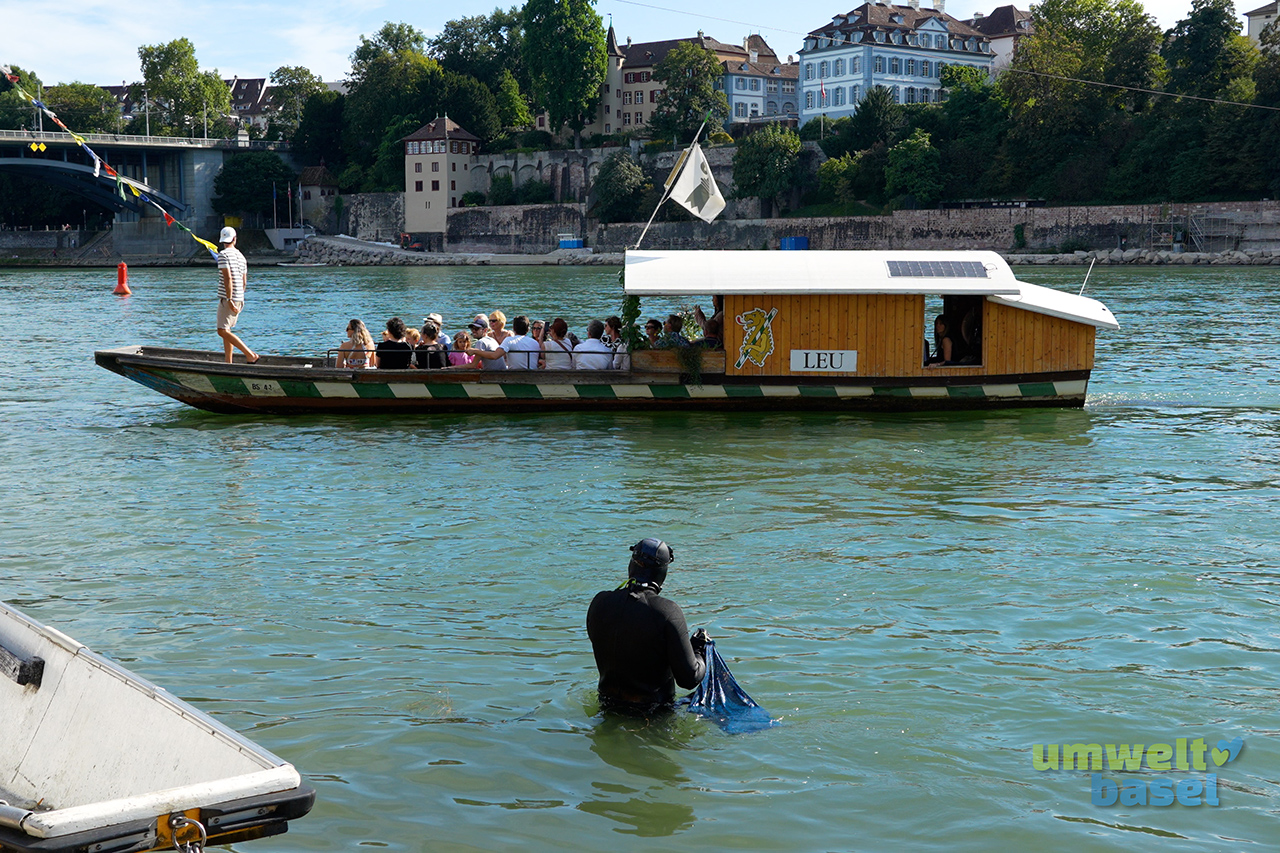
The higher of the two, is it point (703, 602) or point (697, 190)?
point (697, 190)

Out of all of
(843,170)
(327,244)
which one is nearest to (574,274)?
(843,170)

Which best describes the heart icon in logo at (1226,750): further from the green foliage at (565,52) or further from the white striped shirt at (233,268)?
the green foliage at (565,52)

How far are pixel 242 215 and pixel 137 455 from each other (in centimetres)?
11264

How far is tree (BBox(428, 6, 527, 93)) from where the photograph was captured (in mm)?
127000

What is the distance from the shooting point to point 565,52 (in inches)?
4294

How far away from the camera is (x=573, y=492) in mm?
14359

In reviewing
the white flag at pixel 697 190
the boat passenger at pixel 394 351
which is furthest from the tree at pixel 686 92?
the boat passenger at pixel 394 351

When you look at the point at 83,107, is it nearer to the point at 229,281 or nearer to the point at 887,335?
the point at 229,281

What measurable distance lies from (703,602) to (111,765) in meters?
5.40

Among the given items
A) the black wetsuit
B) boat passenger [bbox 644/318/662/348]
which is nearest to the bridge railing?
boat passenger [bbox 644/318/662/348]

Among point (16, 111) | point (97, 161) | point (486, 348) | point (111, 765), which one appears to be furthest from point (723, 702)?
point (16, 111)

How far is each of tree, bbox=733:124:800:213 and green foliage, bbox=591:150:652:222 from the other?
959cm

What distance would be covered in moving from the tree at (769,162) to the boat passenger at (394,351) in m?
81.7

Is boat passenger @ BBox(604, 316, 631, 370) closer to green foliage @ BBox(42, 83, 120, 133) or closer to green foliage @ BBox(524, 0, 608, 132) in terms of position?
green foliage @ BBox(524, 0, 608, 132)
